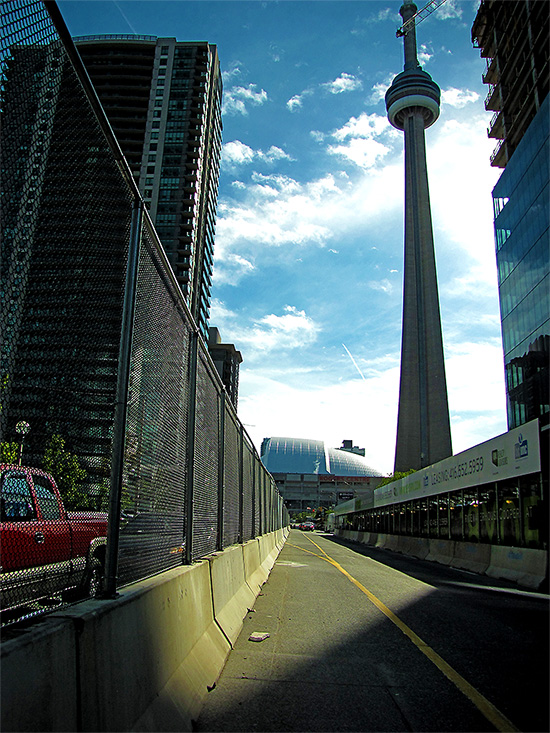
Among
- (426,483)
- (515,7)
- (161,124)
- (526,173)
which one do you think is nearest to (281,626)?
(426,483)

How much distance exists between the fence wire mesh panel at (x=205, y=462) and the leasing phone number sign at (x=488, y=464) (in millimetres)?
8852

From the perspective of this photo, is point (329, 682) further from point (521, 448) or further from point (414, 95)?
point (414, 95)

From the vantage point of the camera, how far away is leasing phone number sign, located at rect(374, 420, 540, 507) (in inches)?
518

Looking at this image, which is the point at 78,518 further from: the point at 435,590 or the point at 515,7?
the point at 515,7

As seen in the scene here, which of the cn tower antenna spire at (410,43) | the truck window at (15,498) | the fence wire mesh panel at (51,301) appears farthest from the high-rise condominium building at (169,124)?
the truck window at (15,498)

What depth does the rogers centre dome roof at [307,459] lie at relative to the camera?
17625 centimetres

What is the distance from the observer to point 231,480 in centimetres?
873

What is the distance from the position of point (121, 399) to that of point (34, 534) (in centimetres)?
99

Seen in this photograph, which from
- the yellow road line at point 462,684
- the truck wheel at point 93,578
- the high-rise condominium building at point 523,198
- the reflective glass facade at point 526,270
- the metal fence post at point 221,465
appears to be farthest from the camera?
the high-rise condominium building at point 523,198

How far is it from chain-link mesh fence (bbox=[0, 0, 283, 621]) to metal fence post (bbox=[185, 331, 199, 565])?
407 mm

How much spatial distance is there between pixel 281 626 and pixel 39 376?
17.1 ft

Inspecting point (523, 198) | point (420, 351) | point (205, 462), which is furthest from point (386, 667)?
point (420, 351)

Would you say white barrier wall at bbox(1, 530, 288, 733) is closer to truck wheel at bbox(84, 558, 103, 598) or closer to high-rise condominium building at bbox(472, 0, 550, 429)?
truck wheel at bbox(84, 558, 103, 598)

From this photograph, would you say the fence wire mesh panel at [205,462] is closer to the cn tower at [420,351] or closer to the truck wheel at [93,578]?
the truck wheel at [93,578]
